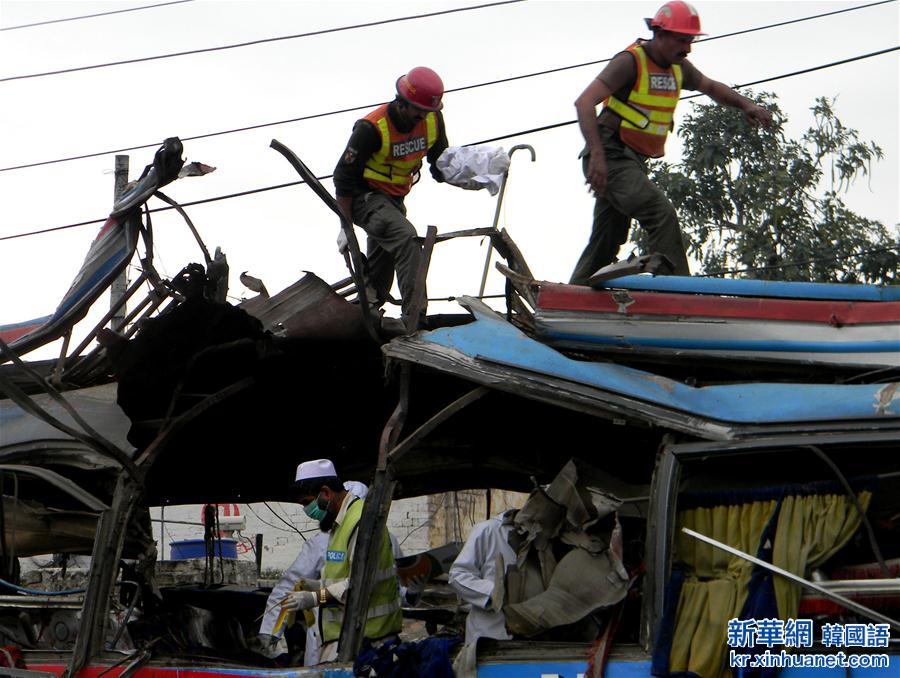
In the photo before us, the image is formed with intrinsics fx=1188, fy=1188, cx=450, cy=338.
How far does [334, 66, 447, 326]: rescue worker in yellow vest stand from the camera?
274 inches

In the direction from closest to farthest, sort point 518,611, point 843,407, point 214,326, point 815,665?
point 815,665 < point 843,407 < point 518,611 < point 214,326

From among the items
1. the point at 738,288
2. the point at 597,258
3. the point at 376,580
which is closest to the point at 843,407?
the point at 738,288

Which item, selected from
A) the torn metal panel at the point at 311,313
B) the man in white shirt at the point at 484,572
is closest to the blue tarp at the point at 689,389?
the man in white shirt at the point at 484,572

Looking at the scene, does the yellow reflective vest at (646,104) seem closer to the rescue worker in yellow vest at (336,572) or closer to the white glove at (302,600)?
the rescue worker in yellow vest at (336,572)

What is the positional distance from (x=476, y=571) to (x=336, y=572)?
868mm

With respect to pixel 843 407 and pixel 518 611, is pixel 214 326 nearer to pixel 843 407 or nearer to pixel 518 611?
pixel 518 611

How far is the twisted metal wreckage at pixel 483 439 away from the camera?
14.5 feet

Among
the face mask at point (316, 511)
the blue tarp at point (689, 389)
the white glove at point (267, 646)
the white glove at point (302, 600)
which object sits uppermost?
the blue tarp at point (689, 389)

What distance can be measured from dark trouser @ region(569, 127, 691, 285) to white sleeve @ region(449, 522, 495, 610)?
6.93ft

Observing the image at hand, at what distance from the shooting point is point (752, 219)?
1536 centimetres

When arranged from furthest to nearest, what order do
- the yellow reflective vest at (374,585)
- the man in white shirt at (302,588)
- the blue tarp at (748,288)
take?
1. the man in white shirt at (302,588)
2. the blue tarp at (748,288)
3. the yellow reflective vest at (374,585)

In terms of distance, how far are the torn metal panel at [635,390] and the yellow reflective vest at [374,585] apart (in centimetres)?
94

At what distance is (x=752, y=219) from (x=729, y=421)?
11.3 metres

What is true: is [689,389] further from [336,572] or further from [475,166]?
[475,166]
